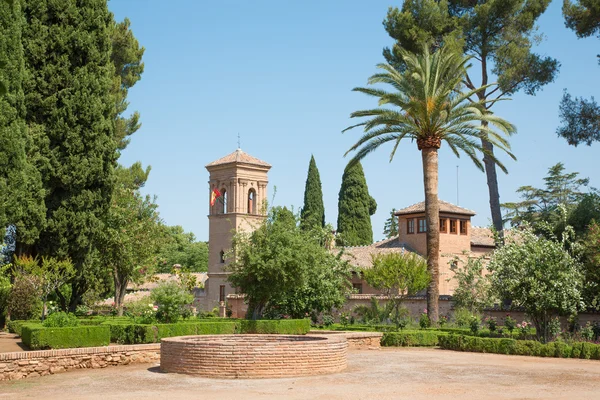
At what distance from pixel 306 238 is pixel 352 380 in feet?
55.4

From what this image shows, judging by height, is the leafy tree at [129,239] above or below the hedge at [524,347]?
above

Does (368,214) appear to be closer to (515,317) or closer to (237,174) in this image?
(237,174)

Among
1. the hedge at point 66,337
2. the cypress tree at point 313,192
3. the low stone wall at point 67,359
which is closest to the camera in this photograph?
the low stone wall at point 67,359

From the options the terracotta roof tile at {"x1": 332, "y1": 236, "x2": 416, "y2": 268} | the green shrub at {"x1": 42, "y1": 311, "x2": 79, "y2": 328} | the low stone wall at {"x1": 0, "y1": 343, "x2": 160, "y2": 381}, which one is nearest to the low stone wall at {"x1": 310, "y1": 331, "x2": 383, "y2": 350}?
the low stone wall at {"x1": 0, "y1": 343, "x2": 160, "y2": 381}

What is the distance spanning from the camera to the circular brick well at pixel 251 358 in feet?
51.9

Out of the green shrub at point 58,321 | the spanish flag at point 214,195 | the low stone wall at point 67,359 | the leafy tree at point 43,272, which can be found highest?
the spanish flag at point 214,195

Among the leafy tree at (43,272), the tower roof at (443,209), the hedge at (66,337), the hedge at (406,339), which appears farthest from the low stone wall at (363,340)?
the tower roof at (443,209)

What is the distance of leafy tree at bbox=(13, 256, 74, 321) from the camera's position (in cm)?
2566

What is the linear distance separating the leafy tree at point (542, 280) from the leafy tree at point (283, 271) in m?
9.00

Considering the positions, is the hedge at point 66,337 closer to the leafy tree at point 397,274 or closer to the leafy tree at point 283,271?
the leafy tree at point 283,271

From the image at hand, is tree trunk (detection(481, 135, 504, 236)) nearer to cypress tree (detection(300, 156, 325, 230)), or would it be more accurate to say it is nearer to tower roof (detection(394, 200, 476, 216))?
tower roof (detection(394, 200, 476, 216))

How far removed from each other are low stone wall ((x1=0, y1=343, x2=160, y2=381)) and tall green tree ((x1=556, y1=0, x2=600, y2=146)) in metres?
23.6

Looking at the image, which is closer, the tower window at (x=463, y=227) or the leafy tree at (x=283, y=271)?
the leafy tree at (x=283, y=271)

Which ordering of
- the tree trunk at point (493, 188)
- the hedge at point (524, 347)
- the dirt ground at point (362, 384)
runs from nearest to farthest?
1. the dirt ground at point (362, 384)
2. the hedge at point (524, 347)
3. the tree trunk at point (493, 188)
